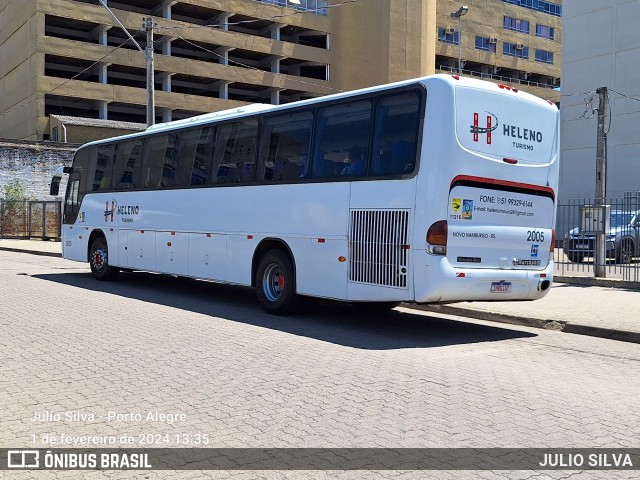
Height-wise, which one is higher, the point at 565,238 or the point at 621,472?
the point at 565,238

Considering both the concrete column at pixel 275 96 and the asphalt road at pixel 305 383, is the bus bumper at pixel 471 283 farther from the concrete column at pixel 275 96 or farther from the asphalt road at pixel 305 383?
the concrete column at pixel 275 96

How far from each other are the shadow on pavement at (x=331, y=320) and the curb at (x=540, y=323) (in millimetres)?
575

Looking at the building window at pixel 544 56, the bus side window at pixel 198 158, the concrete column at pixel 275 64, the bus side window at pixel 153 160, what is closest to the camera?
the bus side window at pixel 198 158

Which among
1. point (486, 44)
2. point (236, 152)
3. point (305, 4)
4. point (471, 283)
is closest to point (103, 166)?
point (236, 152)

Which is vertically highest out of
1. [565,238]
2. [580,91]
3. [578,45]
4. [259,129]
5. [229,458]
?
[578,45]

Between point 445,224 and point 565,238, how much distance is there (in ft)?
38.8

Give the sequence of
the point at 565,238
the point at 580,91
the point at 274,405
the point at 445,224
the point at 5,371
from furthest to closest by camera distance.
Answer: the point at 580,91 → the point at 565,238 → the point at 445,224 → the point at 5,371 → the point at 274,405

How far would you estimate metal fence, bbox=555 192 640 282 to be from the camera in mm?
17266

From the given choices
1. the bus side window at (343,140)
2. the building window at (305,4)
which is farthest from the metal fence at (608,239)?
the building window at (305,4)

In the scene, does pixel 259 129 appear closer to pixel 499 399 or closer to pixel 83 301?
pixel 83 301

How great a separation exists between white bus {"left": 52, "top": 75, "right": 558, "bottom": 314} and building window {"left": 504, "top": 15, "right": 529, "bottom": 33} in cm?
7722

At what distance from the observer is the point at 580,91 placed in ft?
135

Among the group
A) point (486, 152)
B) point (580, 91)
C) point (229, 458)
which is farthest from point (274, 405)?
point (580, 91)

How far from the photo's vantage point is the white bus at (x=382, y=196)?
9438mm
